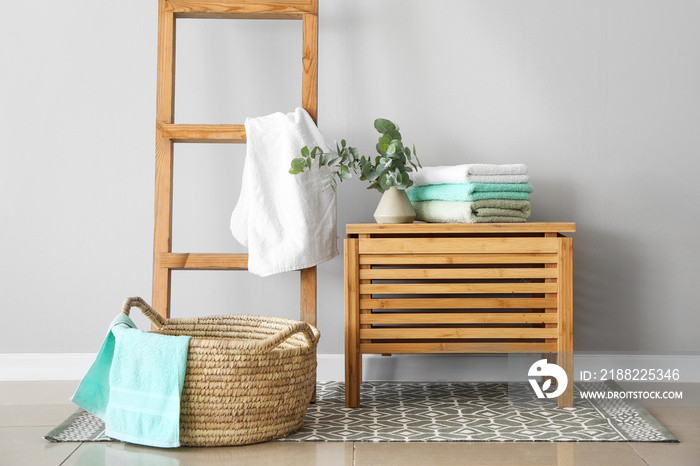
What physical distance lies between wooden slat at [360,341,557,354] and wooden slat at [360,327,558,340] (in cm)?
2

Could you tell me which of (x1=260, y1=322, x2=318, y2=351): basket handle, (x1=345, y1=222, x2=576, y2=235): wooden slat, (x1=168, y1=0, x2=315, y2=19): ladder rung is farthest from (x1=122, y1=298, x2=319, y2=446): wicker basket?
(x1=168, y1=0, x2=315, y2=19): ladder rung

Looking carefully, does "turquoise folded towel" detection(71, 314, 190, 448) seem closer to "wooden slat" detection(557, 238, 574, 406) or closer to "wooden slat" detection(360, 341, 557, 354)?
"wooden slat" detection(360, 341, 557, 354)

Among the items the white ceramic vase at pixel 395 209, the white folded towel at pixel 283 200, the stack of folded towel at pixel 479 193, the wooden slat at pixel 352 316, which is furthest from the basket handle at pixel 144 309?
the stack of folded towel at pixel 479 193

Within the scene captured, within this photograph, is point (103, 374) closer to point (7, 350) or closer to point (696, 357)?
point (7, 350)

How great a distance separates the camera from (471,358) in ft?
6.55

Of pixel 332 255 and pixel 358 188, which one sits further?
pixel 358 188

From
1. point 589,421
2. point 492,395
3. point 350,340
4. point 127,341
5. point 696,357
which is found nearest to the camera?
point 127,341

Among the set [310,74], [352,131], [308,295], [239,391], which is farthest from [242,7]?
[239,391]

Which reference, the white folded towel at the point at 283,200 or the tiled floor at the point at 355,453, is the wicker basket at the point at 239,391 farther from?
the white folded towel at the point at 283,200

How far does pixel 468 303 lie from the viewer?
169cm

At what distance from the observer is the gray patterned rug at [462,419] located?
4.73ft

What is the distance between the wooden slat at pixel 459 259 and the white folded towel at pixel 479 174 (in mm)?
189

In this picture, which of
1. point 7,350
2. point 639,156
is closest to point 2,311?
point 7,350

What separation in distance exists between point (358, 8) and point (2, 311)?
139 cm
